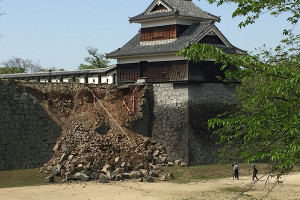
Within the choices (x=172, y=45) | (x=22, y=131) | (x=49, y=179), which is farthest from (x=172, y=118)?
(x=49, y=179)

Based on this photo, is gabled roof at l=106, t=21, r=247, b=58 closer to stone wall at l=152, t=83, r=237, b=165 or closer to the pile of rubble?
stone wall at l=152, t=83, r=237, b=165

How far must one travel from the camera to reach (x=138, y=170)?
37.1m

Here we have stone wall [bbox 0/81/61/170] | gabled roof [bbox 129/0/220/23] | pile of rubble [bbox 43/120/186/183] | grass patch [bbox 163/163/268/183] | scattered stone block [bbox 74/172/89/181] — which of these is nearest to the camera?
scattered stone block [bbox 74/172/89/181]

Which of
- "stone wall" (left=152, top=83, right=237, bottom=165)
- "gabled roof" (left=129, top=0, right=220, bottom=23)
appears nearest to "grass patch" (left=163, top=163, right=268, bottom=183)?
"stone wall" (left=152, top=83, right=237, bottom=165)

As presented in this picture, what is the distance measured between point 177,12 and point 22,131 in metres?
14.5

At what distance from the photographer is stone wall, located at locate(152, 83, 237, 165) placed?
4097cm

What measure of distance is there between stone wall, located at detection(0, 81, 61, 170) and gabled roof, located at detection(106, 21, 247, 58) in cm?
920

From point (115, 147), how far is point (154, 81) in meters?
7.14

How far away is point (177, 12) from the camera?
41.9 meters

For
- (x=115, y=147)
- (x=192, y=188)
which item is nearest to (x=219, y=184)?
(x=192, y=188)

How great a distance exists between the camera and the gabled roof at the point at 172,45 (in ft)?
135

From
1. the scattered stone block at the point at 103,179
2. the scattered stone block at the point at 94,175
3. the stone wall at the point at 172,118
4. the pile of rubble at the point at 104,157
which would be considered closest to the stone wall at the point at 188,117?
the stone wall at the point at 172,118

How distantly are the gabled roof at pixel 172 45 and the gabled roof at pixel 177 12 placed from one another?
3.77 ft

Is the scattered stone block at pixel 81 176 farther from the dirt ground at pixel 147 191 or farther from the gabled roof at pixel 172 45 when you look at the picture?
the gabled roof at pixel 172 45
